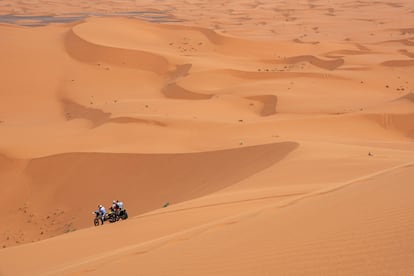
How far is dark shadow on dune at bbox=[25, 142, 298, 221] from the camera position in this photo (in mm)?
11523

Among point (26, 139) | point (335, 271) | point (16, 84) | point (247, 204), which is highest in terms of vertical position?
point (335, 271)

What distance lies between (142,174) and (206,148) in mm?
1671

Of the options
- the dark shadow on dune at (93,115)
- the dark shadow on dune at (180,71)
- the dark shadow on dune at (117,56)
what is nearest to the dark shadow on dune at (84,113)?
the dark shadow on dune at (93,115)

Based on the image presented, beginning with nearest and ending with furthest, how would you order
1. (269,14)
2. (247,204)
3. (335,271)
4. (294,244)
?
(335,271) → (294,244) → (247,204) → (269,14)

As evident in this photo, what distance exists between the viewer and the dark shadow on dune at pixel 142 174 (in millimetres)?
11523

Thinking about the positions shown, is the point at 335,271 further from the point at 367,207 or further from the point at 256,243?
the point at 367,207

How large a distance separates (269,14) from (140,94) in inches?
1200

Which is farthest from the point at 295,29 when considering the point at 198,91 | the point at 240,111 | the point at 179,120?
the point at 179,120

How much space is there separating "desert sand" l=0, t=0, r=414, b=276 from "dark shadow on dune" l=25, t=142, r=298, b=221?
4 cm

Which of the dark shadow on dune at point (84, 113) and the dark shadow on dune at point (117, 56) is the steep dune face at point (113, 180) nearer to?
the dark shadow on dune at point (84, 113)

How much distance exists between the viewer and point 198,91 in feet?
73.8

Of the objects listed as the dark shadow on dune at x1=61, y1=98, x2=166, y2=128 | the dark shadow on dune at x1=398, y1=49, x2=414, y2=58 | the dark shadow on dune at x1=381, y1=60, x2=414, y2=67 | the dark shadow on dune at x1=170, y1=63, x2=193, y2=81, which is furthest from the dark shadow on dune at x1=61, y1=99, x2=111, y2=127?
the dark shadow on dune at x1=398, y1=49, x2=414, y2=58

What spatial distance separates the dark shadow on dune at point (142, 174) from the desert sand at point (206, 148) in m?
0.04

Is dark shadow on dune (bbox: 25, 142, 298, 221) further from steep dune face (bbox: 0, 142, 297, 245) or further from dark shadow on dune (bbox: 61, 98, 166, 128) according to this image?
dark shadow on dune (bbox: 61, 98, 166, 128)
